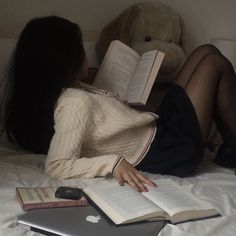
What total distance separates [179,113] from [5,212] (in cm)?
71

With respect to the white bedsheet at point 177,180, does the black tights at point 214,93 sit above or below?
above

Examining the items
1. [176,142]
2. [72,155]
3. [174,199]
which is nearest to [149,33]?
[176,142]

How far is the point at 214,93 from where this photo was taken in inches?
59.1

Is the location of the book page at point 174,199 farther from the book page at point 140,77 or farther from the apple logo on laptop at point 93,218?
the book page at point 140,77

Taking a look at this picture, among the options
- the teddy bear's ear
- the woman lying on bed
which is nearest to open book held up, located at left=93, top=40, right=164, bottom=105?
the woman lying on bed

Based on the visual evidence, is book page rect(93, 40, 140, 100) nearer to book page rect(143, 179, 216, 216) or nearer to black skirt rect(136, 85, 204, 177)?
black skirt rect(136, 85, 204, 177)

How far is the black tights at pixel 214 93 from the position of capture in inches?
58.4

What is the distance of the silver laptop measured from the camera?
0.89 metres

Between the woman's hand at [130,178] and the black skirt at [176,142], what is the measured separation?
199 mm

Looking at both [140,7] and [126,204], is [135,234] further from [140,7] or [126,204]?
[140,7]

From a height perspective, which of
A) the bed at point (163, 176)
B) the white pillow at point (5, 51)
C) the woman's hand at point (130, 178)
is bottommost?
the bed at point (163, 176)

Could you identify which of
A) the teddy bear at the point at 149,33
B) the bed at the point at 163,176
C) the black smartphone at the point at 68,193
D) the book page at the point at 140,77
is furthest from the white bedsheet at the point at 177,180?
the teddy bear at the point at 149,33

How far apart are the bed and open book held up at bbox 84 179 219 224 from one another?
0.03 m

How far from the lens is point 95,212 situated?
99 centimetres
